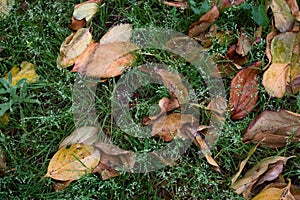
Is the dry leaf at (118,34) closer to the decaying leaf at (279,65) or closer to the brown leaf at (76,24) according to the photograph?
the brown leaf at (76,24)

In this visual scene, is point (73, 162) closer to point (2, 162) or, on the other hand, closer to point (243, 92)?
point (2, 162)

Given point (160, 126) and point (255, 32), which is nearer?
point (160, 126)

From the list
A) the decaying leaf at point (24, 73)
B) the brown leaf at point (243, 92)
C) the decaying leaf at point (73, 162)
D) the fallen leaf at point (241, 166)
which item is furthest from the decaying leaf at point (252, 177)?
the decaying leaf at point (24, 73)

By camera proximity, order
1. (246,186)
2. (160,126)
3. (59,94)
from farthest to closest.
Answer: (59,94) < (160,126) < (246,186)

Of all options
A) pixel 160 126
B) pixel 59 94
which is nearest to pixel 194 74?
pixel 160 126

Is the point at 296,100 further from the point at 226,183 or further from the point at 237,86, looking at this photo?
the point at 226,183

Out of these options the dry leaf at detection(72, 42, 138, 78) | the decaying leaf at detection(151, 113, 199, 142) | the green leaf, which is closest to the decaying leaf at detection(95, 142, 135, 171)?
the decaying leaf at detection(151, 113, 199, 142)

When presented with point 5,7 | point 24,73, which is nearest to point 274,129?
point 24,73
